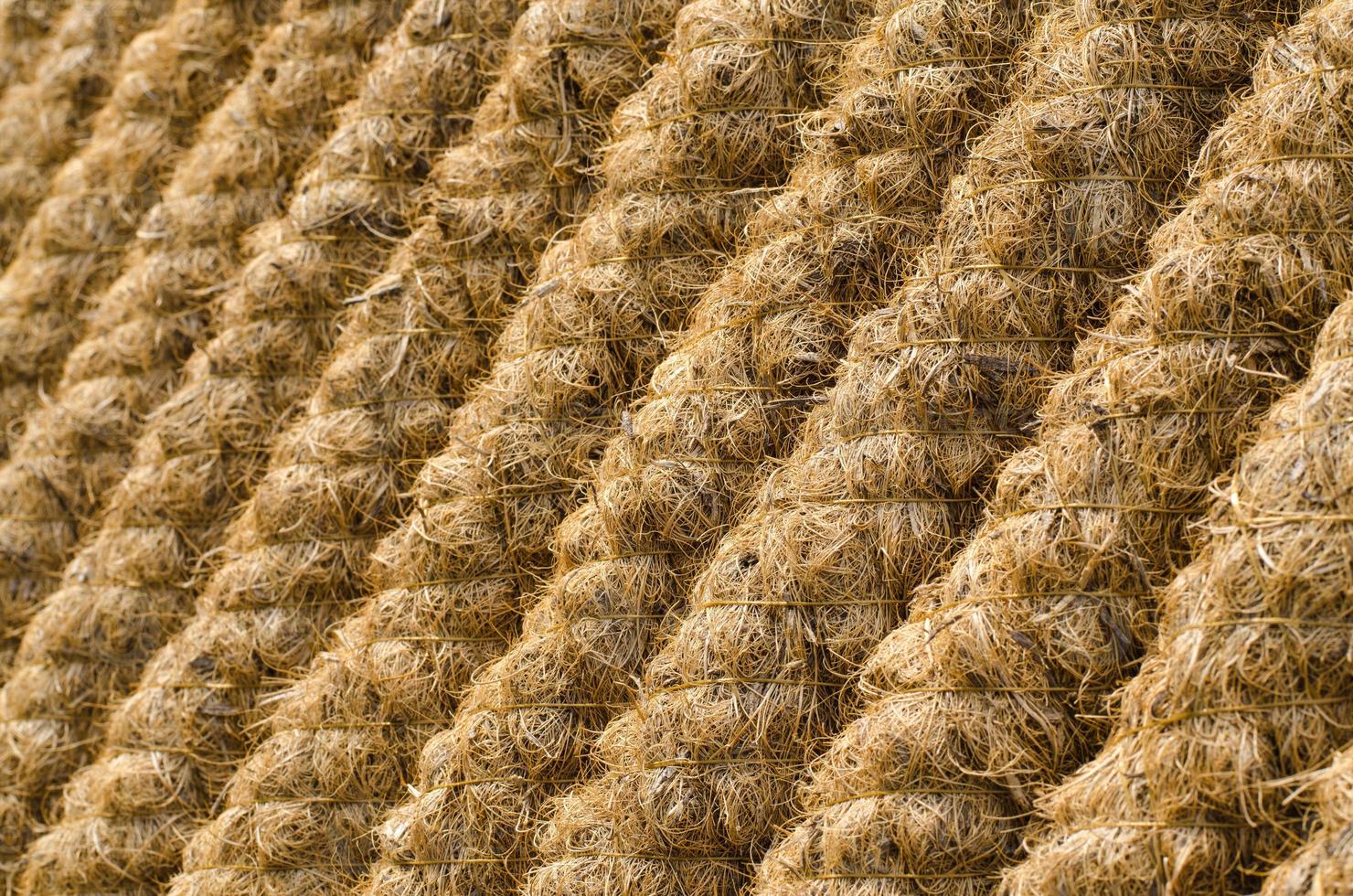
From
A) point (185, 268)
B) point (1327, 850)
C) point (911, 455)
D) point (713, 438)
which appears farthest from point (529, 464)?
point (1327, 850)

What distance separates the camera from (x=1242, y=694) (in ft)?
14.9

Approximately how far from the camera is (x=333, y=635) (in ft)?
23.6

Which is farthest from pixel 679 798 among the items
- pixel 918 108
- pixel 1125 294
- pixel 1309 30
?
pixel 1309 30

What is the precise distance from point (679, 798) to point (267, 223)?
164 inches

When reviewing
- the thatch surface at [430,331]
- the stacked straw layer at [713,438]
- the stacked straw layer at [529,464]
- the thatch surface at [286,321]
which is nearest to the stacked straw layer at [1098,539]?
the stacked straw layer at [713,438]

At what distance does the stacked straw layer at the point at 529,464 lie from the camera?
6.62 metres

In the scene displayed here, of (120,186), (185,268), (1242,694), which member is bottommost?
(1242,694)

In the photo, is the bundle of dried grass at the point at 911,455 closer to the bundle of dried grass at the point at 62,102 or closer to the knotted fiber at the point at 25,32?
the bundle of dried grass at the point at 62,102

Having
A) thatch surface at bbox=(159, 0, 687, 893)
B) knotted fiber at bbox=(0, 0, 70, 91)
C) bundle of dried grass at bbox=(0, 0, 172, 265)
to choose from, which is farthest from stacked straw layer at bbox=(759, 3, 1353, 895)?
knotted fiber at bbox=(0, 0, 70, 91)

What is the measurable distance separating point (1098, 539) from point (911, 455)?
0.82 metres

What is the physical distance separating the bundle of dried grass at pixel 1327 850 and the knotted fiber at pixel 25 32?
9442 mm

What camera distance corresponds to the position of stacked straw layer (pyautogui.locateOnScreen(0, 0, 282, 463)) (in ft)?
29.7

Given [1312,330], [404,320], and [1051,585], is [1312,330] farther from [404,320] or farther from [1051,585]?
[404,320]

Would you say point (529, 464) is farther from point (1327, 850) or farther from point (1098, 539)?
point (1327, 850)
